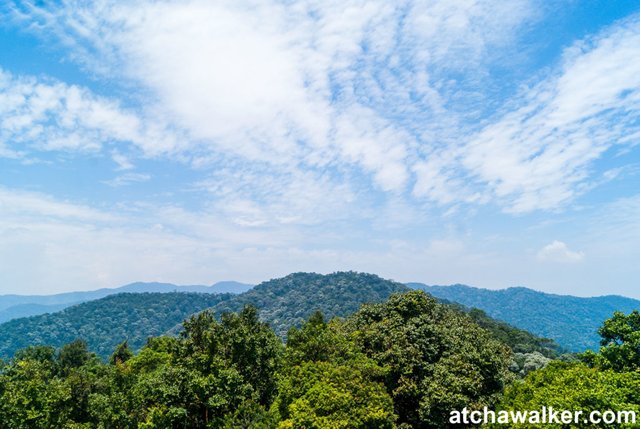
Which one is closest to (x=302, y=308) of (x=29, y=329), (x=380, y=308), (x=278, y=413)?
(x=29, y=329)

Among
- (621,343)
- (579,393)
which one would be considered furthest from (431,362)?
(579,393)

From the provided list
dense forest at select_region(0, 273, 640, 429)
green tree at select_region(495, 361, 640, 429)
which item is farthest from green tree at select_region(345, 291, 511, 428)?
green tree at select_region(495, 361, 640, 429)

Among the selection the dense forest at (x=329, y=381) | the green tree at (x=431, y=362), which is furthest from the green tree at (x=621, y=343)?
the green tree at (x=431, y=362)

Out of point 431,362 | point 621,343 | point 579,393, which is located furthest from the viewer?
point 431,362

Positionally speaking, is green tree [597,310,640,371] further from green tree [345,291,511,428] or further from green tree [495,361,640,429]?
green tree [345,291,511,428]

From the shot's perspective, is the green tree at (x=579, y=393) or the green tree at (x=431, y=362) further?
the green tree at (x=431, y=362)

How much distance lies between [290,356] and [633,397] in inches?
750

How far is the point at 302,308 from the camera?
194m

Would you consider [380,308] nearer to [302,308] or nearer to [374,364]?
[374,364]

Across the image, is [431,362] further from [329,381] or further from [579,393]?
[579,393]

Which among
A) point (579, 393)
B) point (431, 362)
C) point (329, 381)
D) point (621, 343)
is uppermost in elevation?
point (621, 343)

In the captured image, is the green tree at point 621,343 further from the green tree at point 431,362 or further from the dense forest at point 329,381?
the green tree at point 431,362

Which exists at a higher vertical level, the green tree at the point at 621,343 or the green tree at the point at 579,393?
the green tree at the point at 621,343

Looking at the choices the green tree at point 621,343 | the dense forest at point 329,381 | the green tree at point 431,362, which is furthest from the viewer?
the green tree at point 431,362
